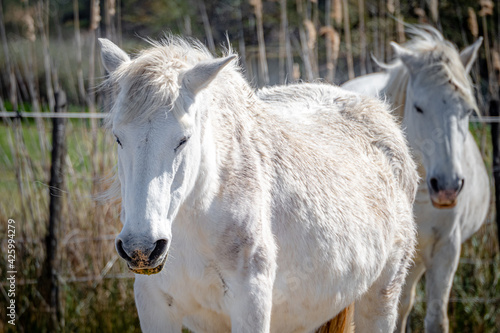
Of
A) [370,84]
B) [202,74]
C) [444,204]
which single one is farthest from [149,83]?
[370,84]

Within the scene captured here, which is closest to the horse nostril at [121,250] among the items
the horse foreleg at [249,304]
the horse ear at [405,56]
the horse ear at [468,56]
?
the horse foreleg at [249,304]

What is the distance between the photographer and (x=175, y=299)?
2.08 meters

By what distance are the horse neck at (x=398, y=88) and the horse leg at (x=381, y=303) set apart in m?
1.48

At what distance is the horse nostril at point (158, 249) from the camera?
169cm

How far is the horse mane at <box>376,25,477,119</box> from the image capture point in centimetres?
366

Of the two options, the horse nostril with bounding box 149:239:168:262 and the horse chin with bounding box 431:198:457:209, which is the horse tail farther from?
the horse nostril with bounding box 149:239:168:262

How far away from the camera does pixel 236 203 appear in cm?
204

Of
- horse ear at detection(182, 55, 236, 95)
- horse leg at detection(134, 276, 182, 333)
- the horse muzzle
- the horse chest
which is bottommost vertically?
horse leg at detection(134, 276, 182, 333)

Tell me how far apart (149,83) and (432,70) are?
7.95ft

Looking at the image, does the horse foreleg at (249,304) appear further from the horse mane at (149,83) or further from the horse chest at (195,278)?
the horse mane at (149,83)

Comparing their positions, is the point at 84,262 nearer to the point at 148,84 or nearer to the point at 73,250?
the point at 73,250

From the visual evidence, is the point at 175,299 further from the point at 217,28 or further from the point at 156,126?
the point at 217,28

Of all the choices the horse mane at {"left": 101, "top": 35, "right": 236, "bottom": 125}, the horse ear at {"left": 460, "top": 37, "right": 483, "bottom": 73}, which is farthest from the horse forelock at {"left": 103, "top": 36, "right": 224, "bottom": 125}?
the horse ear at {"left": 460, "top": 37, "right": 483, "bottom": 73}

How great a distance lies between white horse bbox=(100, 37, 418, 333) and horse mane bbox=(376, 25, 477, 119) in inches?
44.0
